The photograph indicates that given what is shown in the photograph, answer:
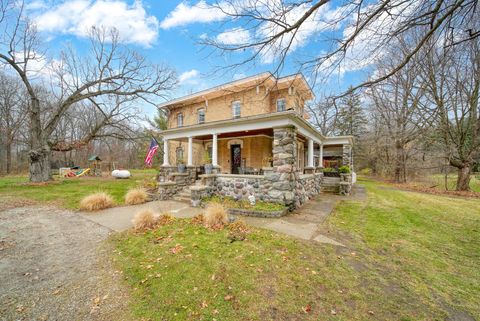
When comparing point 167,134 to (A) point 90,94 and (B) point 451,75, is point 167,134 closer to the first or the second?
(A) point 90,94

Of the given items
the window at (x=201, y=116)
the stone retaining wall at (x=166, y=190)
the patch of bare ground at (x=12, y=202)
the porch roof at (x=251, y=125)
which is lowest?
the patch of bare ground at (x=12, y=202)

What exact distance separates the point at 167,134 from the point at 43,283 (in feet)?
30.3

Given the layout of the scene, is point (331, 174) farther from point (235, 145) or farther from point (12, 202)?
point (12, 202)

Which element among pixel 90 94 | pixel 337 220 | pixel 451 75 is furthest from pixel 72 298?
pixel 451 75

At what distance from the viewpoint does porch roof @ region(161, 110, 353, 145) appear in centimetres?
675

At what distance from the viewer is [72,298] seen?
246 centimetres

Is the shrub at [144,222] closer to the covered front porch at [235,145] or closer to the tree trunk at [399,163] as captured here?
the covered front porch at [235,145]

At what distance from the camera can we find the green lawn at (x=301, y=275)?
228cm

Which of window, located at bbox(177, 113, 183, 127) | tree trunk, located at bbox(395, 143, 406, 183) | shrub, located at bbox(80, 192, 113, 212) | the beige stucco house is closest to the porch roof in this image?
the beige stucco house

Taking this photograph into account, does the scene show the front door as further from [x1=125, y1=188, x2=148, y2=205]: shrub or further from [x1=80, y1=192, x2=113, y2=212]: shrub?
[x1=80, y1=192, x2=113, y2=212]: shrub

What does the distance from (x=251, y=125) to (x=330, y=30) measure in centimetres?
473

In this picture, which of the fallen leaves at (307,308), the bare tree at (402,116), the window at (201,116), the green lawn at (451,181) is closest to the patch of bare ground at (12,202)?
the window at (201,116)

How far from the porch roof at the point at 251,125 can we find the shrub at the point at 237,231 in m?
3.79

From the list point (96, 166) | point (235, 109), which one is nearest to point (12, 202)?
point (235, 109)
